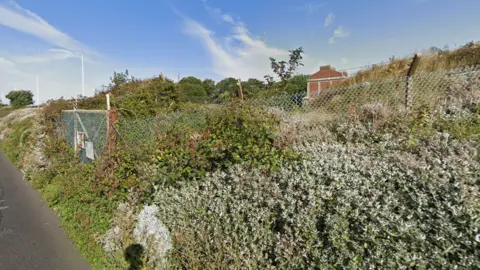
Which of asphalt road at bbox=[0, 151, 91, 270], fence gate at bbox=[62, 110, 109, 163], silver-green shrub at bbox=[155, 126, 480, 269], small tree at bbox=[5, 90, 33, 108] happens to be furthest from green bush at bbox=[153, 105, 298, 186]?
small tree at bbox=[5, 90, 33, 108]

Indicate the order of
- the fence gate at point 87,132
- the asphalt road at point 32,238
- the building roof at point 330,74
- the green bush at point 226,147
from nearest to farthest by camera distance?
the green bush at point 226,147
the asphalt road at point 32,238
the fence gate at point 87,132
the building roof at point 330,74

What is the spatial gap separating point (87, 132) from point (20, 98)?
2041 inches

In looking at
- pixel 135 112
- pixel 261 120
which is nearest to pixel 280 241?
pixel 261 120

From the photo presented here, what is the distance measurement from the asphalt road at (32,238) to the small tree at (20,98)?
49.5 m

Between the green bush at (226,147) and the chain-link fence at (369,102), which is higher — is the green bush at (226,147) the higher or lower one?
the lower one

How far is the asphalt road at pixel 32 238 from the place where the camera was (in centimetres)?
345

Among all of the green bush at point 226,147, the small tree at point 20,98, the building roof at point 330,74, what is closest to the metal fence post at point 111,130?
the green bush at point 226,147

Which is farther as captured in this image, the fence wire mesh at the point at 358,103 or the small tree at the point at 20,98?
the small tree at the point at 20,98

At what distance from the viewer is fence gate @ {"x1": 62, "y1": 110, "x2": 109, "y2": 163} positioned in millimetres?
5797

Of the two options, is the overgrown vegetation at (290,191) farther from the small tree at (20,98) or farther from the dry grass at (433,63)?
the small tree at (20,98)

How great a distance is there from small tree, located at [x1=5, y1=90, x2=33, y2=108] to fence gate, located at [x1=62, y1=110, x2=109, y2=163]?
1842 inches

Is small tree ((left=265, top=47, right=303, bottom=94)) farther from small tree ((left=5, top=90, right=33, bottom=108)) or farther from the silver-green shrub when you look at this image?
small tree ((left=5, top=90, right=33, bottom=108))

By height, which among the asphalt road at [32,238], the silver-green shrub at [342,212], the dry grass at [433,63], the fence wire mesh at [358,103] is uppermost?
the dry grass at [433,63]

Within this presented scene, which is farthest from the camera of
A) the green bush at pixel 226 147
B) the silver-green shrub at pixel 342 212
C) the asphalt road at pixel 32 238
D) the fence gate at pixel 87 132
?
the fence gate at pixel 87 132
